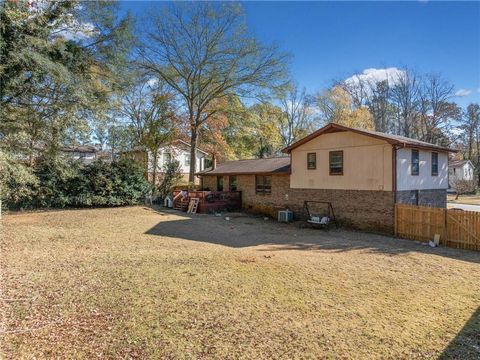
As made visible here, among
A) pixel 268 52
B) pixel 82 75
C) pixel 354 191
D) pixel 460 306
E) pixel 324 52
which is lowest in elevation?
pixel 460 306

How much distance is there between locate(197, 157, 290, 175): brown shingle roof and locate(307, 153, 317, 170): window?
153cm

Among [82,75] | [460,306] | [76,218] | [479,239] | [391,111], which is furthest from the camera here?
[391,111]

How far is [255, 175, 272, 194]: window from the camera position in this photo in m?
19.5

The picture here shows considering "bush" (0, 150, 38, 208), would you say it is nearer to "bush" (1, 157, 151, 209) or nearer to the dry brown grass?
the dry brown grass

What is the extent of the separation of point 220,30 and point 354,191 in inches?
639

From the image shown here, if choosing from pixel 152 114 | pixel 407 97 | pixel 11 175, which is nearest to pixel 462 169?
pixel 407 97

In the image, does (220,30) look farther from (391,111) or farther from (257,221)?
(391,111)

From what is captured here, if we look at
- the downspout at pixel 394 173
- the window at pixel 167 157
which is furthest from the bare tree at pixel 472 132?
the window at pixel 167 157

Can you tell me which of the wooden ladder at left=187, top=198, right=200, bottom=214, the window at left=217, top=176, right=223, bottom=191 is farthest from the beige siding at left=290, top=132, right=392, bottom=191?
the window at left=217, top=176, right=223, bottom=191

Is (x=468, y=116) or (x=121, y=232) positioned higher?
(x=468, y=116)

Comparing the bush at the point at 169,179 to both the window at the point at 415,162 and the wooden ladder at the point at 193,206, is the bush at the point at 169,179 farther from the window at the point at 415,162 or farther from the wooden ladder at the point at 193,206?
the window at the point at 415,162

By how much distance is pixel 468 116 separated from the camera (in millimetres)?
45312

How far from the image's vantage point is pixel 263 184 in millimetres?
19875

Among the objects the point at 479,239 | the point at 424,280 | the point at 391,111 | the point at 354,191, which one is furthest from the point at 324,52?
the point at 391,111
